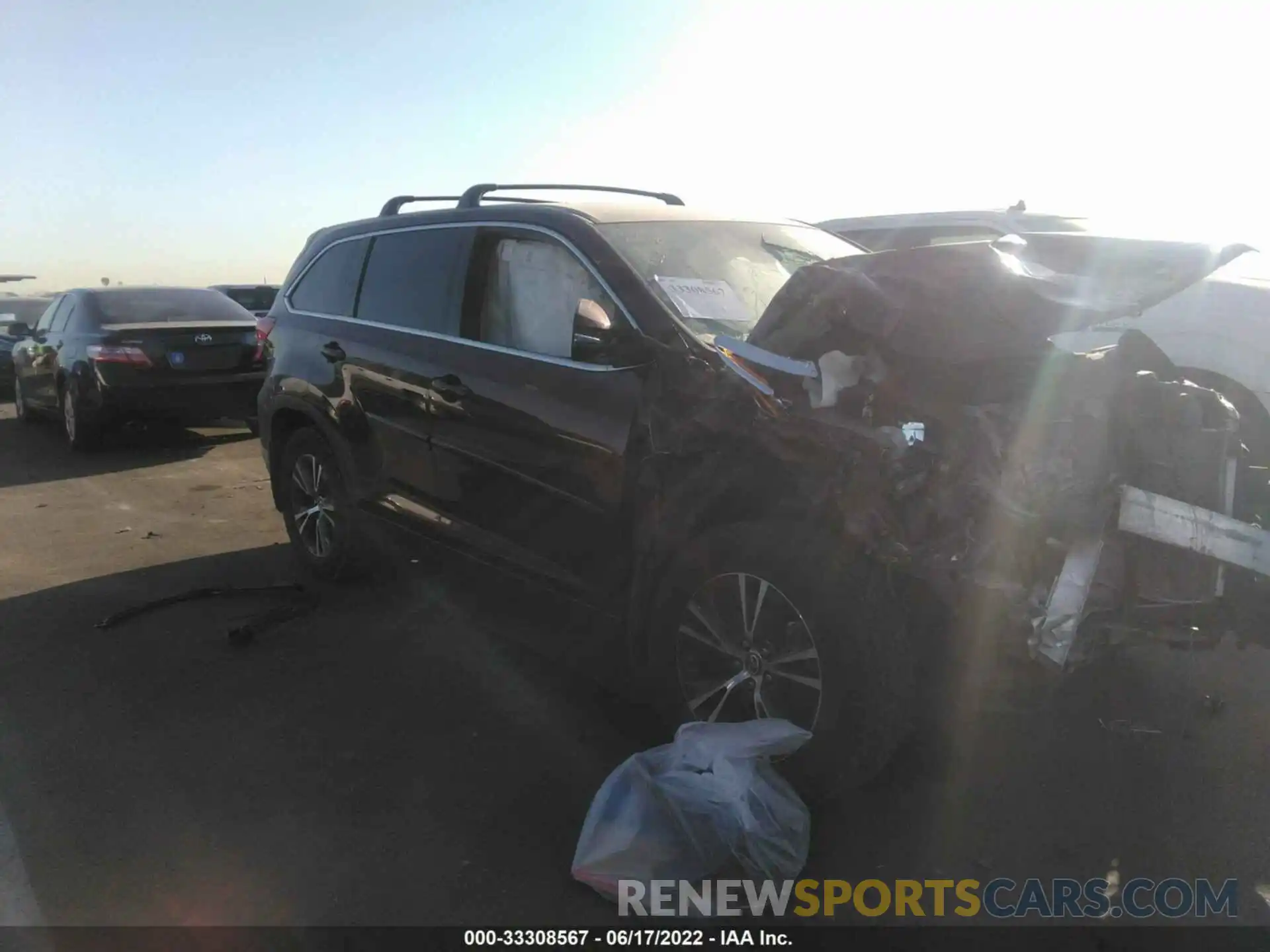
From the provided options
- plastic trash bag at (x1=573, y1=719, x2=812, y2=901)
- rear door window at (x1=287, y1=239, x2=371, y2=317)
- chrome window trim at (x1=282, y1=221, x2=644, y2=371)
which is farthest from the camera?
rear door window at (x1=287, y1=239, x2=371, y2=317)

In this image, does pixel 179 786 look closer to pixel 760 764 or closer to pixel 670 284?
pixel 760 764

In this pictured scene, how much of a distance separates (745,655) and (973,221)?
16.8ft

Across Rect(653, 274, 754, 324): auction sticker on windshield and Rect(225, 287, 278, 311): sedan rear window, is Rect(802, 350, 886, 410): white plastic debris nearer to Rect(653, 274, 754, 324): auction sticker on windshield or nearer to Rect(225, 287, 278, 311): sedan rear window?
Rect(653, 274, 754, 324): auction sticker on windshield

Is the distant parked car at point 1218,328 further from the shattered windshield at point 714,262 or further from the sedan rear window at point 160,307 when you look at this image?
the sedan rear window at point 160,307

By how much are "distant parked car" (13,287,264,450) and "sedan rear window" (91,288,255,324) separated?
0.5 inches

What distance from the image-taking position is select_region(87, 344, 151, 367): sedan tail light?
362 inches

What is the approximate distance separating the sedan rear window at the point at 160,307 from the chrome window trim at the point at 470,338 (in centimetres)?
512

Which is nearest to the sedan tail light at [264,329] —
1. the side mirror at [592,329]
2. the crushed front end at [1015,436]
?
the side mirror at [592,329]

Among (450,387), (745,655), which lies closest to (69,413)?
(450,387)

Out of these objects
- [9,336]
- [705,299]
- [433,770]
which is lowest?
[433,770]

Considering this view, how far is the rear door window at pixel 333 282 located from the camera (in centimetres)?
495

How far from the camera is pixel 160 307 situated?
9969 mm

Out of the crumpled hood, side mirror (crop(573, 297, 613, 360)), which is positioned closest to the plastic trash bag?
the crumpled hood

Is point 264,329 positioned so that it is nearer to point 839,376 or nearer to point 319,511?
point 319,511
